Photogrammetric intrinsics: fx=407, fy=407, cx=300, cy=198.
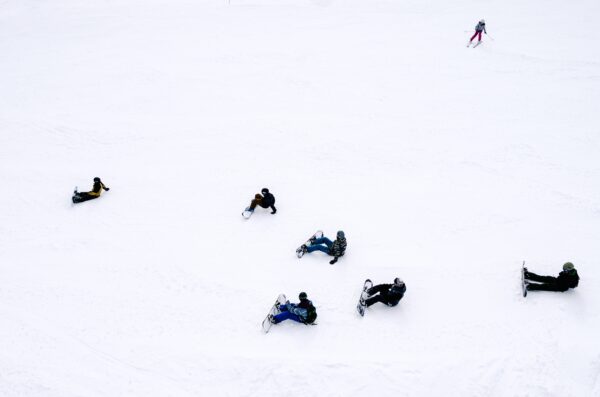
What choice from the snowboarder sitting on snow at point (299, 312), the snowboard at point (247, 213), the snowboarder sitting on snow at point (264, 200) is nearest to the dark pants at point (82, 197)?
the snowboard at point (247, 213)

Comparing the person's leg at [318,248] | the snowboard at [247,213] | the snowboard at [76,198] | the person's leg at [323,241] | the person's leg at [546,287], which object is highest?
the snowboard at [247,213]

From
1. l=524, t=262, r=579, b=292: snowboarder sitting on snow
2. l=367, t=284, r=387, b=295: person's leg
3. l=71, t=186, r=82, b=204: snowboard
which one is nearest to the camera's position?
l=524, t=262, r=579, b=292: snowboarder sitting on snow

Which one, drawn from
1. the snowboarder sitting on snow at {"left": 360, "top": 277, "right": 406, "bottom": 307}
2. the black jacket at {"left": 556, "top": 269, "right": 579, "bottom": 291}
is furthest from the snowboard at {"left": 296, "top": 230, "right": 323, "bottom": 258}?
the black jacket at {"left": 556, "top": 269, "right": 579, "bottom": 291}

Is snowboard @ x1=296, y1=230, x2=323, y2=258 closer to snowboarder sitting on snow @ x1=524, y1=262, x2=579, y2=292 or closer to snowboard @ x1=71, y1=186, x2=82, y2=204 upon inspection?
snowboarder sitting on snow @ x1=524, y1=262, x2=579, y2=292

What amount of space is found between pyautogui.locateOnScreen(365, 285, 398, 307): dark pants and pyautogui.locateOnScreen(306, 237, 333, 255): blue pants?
1942 millimetres

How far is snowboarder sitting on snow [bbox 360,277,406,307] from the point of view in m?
10.5

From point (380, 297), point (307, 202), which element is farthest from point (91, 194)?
point (380, 297)

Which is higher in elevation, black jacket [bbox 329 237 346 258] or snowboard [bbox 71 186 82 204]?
snowboard [bbox 71 186 82 204]

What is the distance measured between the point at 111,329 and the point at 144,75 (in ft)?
49.7

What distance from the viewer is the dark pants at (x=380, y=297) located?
10.7m

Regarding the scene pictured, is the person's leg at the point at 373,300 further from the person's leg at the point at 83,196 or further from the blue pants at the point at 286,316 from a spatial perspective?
the person's leg at the point at 83,196

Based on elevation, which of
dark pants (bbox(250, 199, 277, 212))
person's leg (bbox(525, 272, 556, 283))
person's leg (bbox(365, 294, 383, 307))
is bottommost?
person's leg (bbox(365, 294, 383, 307))

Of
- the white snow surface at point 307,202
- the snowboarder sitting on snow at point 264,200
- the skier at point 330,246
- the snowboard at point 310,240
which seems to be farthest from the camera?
the snowboarder sitting on snow at point 264,200

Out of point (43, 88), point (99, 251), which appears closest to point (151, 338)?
point (99, 251)
